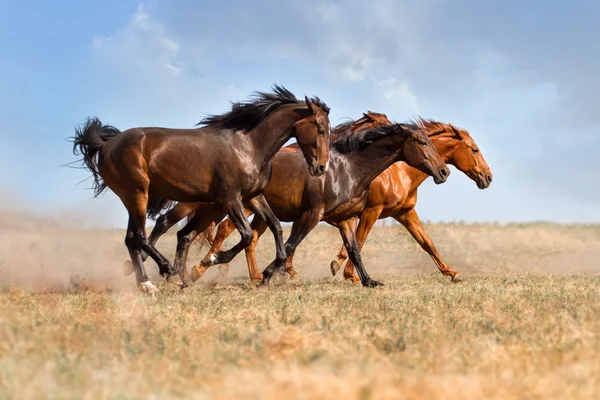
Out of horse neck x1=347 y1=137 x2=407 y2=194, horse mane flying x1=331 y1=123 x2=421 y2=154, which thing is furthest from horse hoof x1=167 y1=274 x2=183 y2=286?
horse mane flying x1=331 y1=123 x2=421 y2=154

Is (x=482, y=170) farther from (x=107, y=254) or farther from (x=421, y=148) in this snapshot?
(x=107, y=254)

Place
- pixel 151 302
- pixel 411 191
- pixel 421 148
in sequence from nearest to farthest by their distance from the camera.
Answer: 1. pixel 151 302
2. pixel 421 148
3. pixel 411 191

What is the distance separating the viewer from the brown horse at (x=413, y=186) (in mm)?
12008

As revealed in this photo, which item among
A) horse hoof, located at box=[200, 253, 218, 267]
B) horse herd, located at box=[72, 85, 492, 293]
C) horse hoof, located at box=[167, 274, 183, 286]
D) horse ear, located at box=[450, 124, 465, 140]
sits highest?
horse ear, located at box=[450, 124, 465, 140]

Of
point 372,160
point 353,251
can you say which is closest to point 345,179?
point 372,160

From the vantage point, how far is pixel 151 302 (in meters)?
7.50

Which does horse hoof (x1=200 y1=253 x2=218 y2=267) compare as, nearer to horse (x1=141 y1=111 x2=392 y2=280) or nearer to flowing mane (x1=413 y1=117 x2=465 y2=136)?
horse (x1=141 y1=111 x2=392 y2=280)

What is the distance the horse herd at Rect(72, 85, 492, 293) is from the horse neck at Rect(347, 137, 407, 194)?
0.01 metres

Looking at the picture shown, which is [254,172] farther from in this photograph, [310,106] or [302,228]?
[302,228]

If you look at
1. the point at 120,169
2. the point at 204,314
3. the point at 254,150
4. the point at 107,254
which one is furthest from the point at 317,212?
the point at 107,254

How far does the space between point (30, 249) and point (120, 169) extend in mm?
5759

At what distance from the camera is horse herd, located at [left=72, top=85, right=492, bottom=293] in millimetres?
9172

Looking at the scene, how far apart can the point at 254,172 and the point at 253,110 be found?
2.74 ft

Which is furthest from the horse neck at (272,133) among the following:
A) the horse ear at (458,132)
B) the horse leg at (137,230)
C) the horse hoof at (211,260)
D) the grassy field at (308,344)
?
the horse ear at (458,132)
